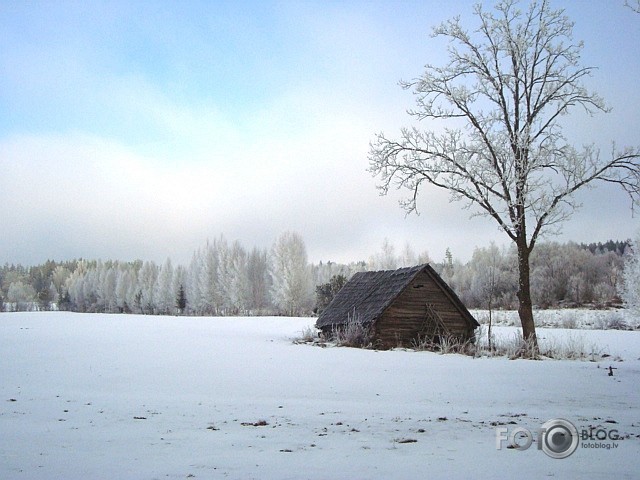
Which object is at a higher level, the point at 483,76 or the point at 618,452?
the point at 483,76

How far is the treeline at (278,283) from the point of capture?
72125 mm

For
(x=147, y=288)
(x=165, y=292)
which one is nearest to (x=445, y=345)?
(x=165, y=292)

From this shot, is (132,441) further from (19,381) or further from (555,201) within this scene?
(555,201)

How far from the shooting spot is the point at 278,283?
74.4 meters

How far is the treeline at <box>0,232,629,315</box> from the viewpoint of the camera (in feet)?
237

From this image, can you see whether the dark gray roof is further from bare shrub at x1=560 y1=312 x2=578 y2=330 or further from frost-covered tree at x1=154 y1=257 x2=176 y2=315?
frost-covered tree at x1=154 y1=257 x2=176 y2=315

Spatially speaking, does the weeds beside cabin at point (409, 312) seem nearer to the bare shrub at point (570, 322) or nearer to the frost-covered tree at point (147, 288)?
the bare shrub at point (570, 322)

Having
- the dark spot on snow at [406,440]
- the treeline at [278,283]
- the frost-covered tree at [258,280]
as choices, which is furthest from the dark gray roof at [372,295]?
the frost-covered tree at [258,280]

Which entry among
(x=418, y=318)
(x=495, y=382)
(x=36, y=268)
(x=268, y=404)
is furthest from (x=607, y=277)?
(x=36, y=268)

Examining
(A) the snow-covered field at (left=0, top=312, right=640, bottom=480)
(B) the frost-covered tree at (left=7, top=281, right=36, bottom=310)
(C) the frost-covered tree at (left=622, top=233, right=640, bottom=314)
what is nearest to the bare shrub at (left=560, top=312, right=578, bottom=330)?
(C) the frost-covered tree at (left=622, top=233, right=640, bottom=314)

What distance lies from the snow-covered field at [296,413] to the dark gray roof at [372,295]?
425cm

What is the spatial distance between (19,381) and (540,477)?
40.4 ft

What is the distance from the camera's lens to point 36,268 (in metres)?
179

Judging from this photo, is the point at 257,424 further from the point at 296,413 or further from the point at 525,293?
the point at 525,293
